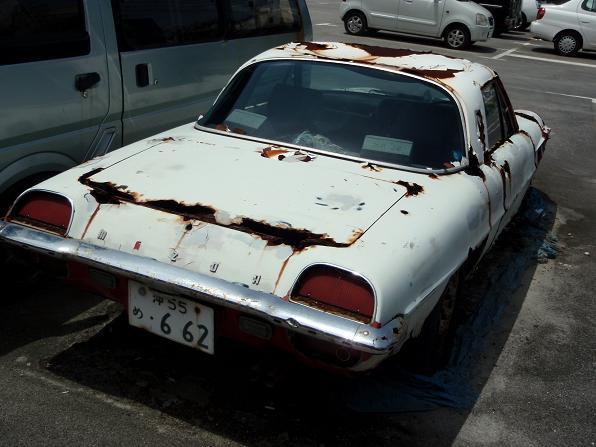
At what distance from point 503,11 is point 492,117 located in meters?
16.0

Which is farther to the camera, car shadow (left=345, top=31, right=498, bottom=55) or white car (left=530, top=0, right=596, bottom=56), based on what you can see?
car shadow (left=345, top=31, right=498, bottom=55)

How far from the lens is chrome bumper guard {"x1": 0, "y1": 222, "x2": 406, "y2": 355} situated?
2529 mm

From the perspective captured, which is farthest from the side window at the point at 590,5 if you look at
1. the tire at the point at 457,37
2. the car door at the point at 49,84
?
the car door at the point at 49,84

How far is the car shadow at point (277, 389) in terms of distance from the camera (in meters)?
3.03

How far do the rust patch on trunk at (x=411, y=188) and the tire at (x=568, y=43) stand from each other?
15.0m

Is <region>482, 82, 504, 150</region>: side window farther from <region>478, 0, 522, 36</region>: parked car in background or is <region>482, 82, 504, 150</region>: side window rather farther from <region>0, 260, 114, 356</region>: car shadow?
<region>478, 0, 522, 36</region>: parked car in background

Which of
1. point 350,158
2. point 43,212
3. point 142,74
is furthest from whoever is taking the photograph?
point 142,74

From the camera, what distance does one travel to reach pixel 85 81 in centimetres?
406

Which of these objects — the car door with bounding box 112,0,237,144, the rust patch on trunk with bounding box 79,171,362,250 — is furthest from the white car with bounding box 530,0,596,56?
the rust patch on trunk with bounding box 79,171,362,250

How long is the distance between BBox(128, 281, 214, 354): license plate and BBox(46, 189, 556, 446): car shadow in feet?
1.20

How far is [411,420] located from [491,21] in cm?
1480

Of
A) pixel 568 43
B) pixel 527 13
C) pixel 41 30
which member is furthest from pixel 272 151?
pixel 527 13

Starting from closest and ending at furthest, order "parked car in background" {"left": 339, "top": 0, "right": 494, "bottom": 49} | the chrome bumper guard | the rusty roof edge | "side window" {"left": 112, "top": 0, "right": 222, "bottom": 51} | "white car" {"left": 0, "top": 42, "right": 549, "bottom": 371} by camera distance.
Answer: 1. the chrome bumper guard
2. "white car" {"left": 0, "top": 42, "right": 549, "bottom": 371}
3. the rusty roof edge
4. "side window" {"left": 112, "top": 0, "right": 222, "bottom": 51}
5. "parked car in background" {"left": 339, "top": 0, "right": 494, "bottom": 49}

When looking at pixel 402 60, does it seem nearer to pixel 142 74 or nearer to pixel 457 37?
pixel 142 74
